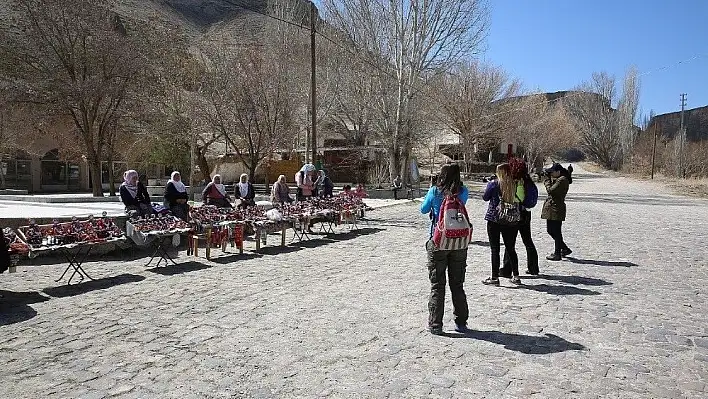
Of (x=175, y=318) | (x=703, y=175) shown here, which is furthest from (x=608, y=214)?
(x=703, y=175)

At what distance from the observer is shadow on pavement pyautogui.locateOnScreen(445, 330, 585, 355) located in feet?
17.6

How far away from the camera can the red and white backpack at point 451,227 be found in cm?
571

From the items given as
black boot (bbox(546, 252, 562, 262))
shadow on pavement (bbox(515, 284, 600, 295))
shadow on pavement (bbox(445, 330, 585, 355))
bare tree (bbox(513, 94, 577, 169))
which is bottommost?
shadow on pavement (bbox(445, 330, 585, 355))

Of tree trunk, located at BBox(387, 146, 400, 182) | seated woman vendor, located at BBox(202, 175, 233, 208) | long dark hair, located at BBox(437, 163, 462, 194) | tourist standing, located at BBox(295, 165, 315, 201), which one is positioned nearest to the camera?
long dark hair, located at BBox(437, 163, 462, 194)

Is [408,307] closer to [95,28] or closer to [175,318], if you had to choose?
[175,318]

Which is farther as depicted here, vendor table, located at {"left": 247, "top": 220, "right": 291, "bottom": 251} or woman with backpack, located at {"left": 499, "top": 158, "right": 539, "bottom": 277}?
vendor table, located at {"left": 247, "top": 220, "right": 291, "bottom": 251}

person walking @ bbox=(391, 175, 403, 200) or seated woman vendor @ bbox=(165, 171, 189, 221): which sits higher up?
seated woman vendor @ bbox=(165, 171, 189, 221)

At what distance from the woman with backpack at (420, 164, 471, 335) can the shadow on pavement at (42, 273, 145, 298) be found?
486 centimetres

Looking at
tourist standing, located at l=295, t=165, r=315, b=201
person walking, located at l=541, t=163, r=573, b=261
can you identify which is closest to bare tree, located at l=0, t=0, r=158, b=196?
tourist standing, located at l=295, t=165, r=315, b=201

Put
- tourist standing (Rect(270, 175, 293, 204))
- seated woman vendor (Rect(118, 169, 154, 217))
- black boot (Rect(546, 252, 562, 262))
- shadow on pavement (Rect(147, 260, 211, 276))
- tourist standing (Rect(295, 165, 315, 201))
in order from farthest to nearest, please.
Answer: tourist standing (Rect(295, 165, 315, 201)) → tourist standing (Rect(270, 175, 293, 204)) → seated woman vendor (Rect(118, 169, 154, 217)) → black boot (Rect(546, 252, 562, 262)) → shadow on pavement (Rect(147, 260, 211, 276))

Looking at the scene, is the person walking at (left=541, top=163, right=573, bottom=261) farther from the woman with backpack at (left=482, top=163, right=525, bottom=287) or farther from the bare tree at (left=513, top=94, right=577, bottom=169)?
the bare tree at (left=513, top=94, right=577, bottom=169)

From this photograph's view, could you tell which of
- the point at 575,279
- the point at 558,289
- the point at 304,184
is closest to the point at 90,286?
the point at 558,289

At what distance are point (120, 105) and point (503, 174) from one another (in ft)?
73.5

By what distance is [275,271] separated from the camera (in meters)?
9.54
